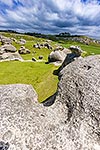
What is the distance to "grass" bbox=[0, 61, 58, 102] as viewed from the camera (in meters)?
37.3

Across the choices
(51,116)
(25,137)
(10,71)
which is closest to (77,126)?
(51,116)

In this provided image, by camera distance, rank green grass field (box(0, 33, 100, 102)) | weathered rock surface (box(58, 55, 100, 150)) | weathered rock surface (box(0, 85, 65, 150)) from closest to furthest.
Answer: weathered rock surface (box(0, 85, 65, 150)) → weathered rock surface (box(58, 55, 100, 150)) → green grass field (box(0, 33, 100, 102))

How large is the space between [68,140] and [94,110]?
2.78 meters

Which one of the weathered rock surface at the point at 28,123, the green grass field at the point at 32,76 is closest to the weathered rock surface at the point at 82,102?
the weathered rock surface at the point at 28,123

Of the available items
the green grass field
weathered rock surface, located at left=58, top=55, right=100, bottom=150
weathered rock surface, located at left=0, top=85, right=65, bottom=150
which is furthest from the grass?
weathered rock surface, located at left=0, top=85, right=65, bottom=150

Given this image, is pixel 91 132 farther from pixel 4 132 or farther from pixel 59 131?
pixel 4 132

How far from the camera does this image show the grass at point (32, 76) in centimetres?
3733

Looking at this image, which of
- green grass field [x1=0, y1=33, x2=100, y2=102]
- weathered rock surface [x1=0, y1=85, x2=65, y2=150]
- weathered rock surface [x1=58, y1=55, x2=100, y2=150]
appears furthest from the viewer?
green grass field [x1=0, y1=33, x2=100, y2=102]

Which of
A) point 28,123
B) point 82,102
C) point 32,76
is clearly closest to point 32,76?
point 32,76

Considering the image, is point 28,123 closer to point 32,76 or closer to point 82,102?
point 82,102

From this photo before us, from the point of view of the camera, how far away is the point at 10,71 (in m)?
50.2

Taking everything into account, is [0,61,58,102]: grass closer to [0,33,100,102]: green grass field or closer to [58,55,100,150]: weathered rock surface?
[0,33,100,102]: green grass field

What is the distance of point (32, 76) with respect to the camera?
45.9m

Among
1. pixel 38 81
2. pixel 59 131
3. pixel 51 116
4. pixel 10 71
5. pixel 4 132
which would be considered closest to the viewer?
pixel 4 132
